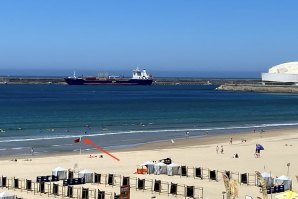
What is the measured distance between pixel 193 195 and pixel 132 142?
85.8ft

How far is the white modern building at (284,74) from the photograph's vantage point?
179000 mm

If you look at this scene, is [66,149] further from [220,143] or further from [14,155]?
[220,143]

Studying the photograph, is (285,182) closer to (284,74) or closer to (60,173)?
(60,173)

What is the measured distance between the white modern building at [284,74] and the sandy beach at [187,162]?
128646 mm

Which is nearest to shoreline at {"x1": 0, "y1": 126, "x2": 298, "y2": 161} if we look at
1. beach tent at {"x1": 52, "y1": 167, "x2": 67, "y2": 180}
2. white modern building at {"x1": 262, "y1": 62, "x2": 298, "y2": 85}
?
beach tent at {"x1": 52, "y1": 167, "x2": 67, "y2": 180}

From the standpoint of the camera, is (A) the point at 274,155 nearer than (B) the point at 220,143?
Yes

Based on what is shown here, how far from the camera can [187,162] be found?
1543 inches

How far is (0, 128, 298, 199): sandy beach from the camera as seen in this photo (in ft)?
98.6

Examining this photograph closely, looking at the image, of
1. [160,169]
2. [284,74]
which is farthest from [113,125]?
[284,74]

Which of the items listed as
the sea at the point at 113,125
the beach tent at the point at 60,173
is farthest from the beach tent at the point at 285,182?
the sea at the point at 113,125

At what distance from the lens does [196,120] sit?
7944 cm

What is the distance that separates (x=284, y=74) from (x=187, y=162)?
146336 mm

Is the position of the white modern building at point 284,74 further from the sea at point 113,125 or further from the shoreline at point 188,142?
the shoreline at point 188,142

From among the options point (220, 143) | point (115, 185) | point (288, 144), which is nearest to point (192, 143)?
point (220, 143)
